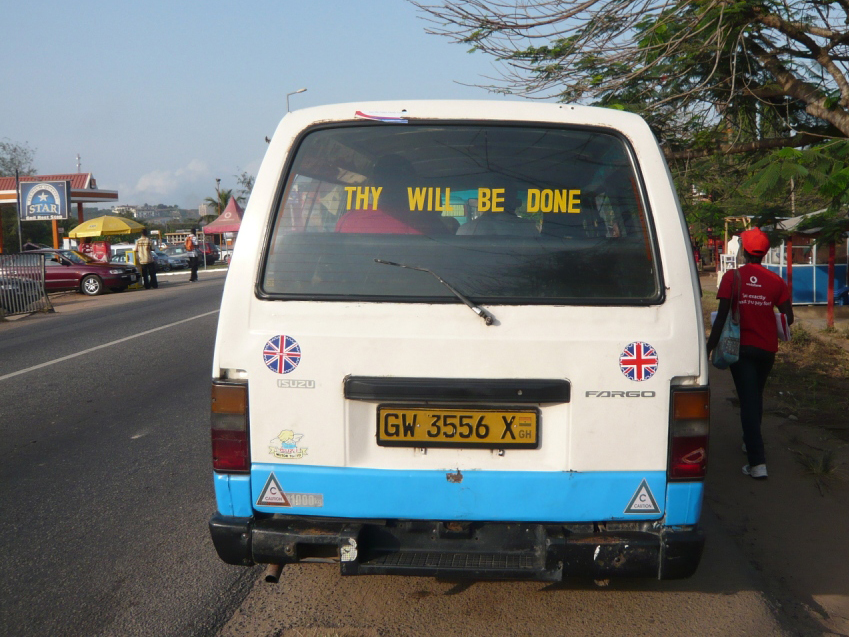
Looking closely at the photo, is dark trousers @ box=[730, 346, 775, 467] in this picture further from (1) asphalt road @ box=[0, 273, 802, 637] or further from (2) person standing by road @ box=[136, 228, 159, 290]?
(2) person standing by road @ box=[136, 228, 159, 290]

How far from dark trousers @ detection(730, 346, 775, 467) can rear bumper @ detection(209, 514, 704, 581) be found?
101 inches

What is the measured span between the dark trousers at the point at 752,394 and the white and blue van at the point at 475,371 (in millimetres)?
2559

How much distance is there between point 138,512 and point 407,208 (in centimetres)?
273

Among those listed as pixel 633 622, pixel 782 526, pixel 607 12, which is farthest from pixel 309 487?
pixel 607 12

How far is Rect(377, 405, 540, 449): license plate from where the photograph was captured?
280 cm

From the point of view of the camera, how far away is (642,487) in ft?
9.18

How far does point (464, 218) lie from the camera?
2951mm

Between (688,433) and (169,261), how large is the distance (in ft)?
141

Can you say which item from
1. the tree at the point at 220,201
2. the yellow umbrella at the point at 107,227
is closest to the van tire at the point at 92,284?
the yellow umbrella at the point at 107,227

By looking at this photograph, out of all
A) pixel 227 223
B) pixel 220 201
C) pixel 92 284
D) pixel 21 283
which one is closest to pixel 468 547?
pixel 21 283

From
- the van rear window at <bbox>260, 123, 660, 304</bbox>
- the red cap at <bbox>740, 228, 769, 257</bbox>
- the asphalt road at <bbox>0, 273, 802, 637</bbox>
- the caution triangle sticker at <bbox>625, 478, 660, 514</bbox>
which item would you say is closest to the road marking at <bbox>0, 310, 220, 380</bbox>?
the asphalt road at <bbox>0, 273, 802, 637</bbox>

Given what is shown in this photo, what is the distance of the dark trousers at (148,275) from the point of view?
24.9 meters

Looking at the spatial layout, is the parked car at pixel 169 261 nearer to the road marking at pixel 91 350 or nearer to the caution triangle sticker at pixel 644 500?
the road marking at pixel 91 350

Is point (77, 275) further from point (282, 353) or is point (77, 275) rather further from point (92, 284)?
point (282, 353)
